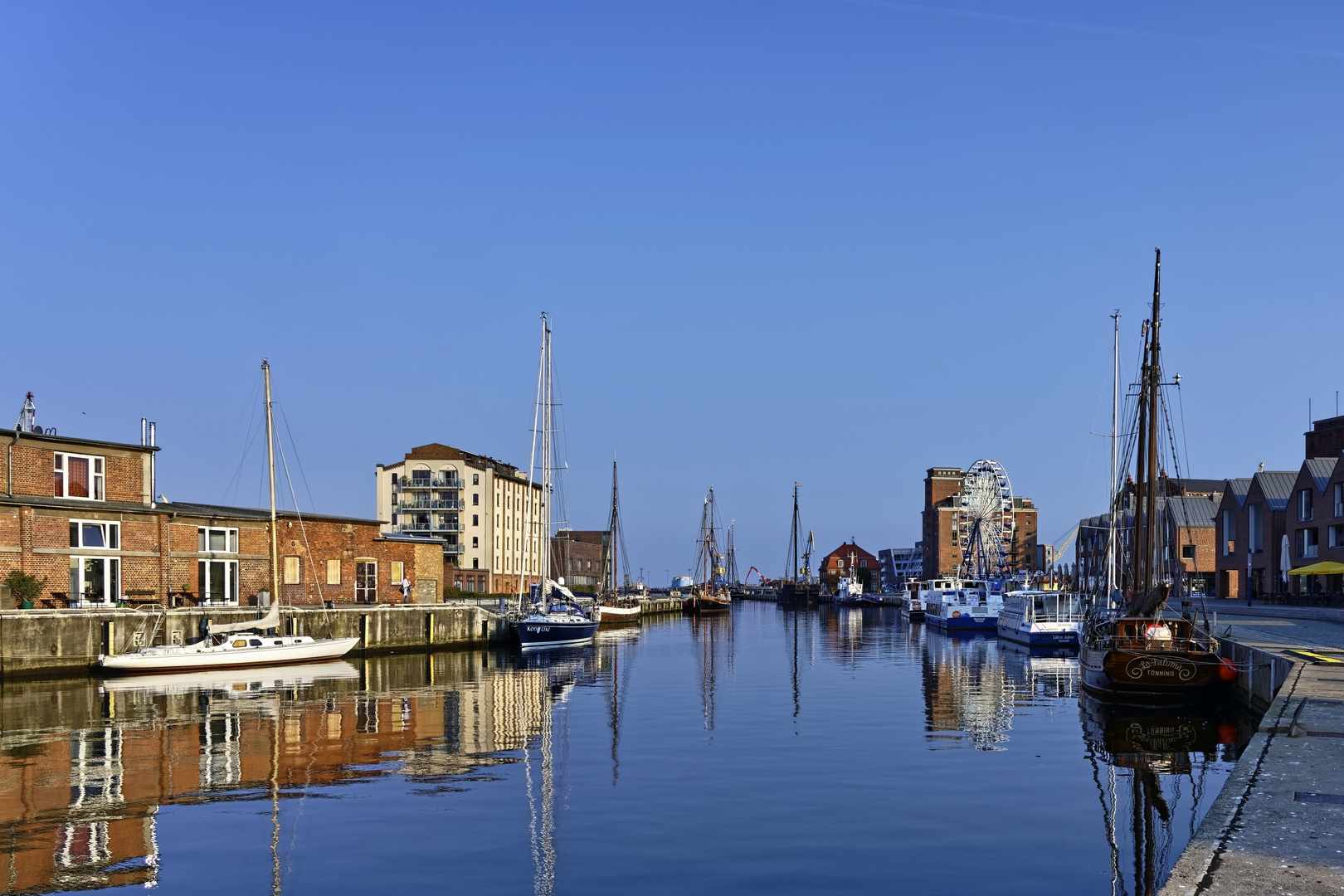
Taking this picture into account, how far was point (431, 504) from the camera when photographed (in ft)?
400

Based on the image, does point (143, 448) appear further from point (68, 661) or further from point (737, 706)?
point (737, 706)

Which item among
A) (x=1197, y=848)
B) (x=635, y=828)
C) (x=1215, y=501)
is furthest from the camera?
(x=1215, y=501)

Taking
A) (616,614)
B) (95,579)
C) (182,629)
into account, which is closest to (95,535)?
(95,579)

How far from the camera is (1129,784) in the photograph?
76.3ft

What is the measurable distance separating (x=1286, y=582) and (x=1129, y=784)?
66.9 metres

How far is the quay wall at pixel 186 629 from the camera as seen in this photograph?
48.2 meters

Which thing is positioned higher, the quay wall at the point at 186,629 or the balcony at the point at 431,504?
the balcony at the point at 431,504

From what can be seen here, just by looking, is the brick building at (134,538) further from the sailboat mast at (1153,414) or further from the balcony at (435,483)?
the balcony at (435,483)

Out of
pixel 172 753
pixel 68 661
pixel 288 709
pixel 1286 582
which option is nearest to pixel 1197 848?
pixel 172 753

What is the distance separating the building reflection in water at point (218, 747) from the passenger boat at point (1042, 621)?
105 ft

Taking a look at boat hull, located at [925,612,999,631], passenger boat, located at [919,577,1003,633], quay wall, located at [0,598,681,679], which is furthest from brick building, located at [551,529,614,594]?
quay wall, located at [0,598,681,679]

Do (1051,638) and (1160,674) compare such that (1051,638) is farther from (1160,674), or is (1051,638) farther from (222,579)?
→ (222,579)

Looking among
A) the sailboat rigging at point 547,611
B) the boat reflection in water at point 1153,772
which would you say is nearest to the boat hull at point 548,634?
the sailboat rigging at point 547,611

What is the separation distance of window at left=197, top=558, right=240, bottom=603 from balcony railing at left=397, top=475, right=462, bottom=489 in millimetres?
59909
